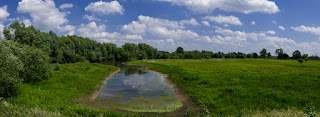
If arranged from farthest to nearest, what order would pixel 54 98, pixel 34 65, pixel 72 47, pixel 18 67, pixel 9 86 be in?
pixel 72 47, pixel 34 65, pixel 54 98, pixel 18 67, pixel 9 86

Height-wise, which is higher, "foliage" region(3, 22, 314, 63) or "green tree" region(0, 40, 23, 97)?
"foliage" region(3, 22, 314, 63)

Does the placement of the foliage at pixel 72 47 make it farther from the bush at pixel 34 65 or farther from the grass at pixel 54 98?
the grass at pixel 54 98

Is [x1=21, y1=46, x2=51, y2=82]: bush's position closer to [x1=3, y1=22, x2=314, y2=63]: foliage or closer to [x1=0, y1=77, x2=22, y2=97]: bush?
[x1=0, y1=77, x2=22, y2=97]: bush

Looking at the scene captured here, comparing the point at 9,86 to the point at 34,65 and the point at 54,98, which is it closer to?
the point at 54,98

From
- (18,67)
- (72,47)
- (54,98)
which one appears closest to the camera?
(18,67)

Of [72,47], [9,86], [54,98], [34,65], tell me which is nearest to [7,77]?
[9,86]

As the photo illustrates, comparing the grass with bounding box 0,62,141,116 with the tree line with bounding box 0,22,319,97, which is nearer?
the grass with bounding box 0,62,141,116

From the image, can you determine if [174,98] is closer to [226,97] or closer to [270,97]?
[226,97]

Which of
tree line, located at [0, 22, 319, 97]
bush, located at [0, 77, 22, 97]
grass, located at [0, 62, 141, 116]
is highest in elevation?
tree line, located at [0, 22, 319, 97]

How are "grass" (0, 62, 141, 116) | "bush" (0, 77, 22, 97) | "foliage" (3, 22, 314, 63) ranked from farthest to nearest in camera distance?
"foliage" (3, 22, 314, 63)
"bush" (0, 77, 22, 97)
"grass" (0, 62, 141, 116)

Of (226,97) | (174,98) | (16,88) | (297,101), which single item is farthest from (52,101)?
(297,101)

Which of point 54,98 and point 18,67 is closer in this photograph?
point 18,67

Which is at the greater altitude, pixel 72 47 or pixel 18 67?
pixel 72 47

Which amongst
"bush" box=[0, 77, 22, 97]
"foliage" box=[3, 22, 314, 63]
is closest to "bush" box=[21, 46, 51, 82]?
"bush" box=[0, 77, 22, 97]
